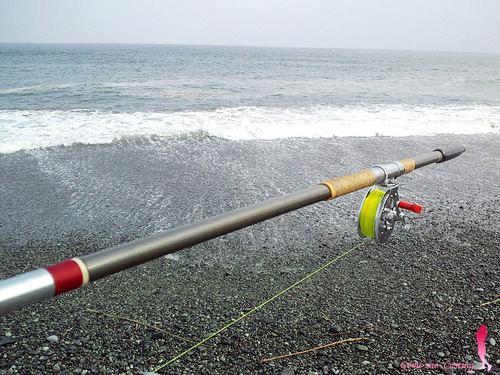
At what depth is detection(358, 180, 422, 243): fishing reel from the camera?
2.69 metres

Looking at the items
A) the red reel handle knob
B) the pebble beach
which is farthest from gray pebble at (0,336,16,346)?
the red reel handle knob

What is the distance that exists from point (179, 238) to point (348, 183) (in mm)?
1105

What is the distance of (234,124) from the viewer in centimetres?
995

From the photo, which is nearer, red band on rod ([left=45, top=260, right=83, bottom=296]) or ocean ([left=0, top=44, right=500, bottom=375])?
red band on rod ([left=45, top=260, right=83, bottom=296])

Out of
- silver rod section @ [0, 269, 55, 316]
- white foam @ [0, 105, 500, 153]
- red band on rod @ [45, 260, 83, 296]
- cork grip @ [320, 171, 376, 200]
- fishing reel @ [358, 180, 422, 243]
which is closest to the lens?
silver rod section @ [0, 269, 55, 316]

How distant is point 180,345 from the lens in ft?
7.28

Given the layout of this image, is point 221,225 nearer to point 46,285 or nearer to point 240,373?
point 46,285

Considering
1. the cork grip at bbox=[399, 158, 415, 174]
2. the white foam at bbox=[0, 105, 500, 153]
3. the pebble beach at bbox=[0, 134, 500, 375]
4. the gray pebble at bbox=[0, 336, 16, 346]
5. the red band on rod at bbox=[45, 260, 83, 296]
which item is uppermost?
the cork grip at bbox=[399, 158, 415, 174]

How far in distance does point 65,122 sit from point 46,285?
10043 millimetres

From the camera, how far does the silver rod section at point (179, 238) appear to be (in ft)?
4.05

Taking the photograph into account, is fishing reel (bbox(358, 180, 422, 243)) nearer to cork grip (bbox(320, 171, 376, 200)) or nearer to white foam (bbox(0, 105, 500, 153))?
cork grip (bbox(320, 171, 376, 200))

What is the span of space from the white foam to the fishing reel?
18.9 ft

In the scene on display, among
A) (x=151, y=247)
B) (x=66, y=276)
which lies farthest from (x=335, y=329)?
(x=66, y=276)

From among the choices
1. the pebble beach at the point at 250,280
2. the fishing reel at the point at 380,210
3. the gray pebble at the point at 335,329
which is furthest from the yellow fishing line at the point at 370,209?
the gray pebble at the point at 335,329
